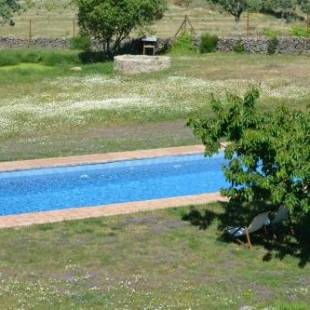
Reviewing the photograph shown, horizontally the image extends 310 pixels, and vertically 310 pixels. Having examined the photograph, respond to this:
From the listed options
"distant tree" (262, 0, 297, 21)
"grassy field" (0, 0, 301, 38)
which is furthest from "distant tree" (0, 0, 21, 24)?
"distant tree" (262, 0, 297, 21)

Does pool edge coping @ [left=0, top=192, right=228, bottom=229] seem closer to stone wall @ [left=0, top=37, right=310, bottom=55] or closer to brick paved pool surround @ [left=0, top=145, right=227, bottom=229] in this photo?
brick paved pool surround @ [left=0, top=145, right=227, bottom=229]

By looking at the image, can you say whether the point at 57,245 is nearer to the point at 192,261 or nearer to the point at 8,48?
the point at 192,261

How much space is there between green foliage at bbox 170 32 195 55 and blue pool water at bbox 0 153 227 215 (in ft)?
65.8

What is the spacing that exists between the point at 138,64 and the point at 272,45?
29.3 feet

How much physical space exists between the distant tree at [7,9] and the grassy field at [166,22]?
844 millimetres

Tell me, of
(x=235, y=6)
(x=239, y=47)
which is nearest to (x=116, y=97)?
(x=239, y=47)

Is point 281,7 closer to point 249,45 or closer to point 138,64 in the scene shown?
point 249,45

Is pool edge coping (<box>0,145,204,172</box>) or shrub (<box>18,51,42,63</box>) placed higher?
shrub (<box>18,51,42,63</box>)

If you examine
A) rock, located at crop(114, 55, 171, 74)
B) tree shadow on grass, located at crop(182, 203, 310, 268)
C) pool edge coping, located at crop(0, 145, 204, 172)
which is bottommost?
tree shadow on grass, located at crop(182, 203, 310, 268)

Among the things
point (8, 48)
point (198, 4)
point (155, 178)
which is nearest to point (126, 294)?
point (155, 178)

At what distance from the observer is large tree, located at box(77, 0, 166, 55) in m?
38.0

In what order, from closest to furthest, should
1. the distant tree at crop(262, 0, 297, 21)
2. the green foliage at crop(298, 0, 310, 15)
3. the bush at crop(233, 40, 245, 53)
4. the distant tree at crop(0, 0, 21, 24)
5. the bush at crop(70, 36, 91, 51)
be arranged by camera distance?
the bush at crop(233, 40, 245, 53)
the bush at crop(70, 36, 91, 51)
the distant tree at crop(0, 0, 21, 24)
the green foliage at crop(298, 0, 310, 15)
the distant tree at crop(262, 0, 297, 21)

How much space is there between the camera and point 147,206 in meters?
17.7

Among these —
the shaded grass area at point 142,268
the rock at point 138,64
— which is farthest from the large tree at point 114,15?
the shaded grass area at point 142,268
